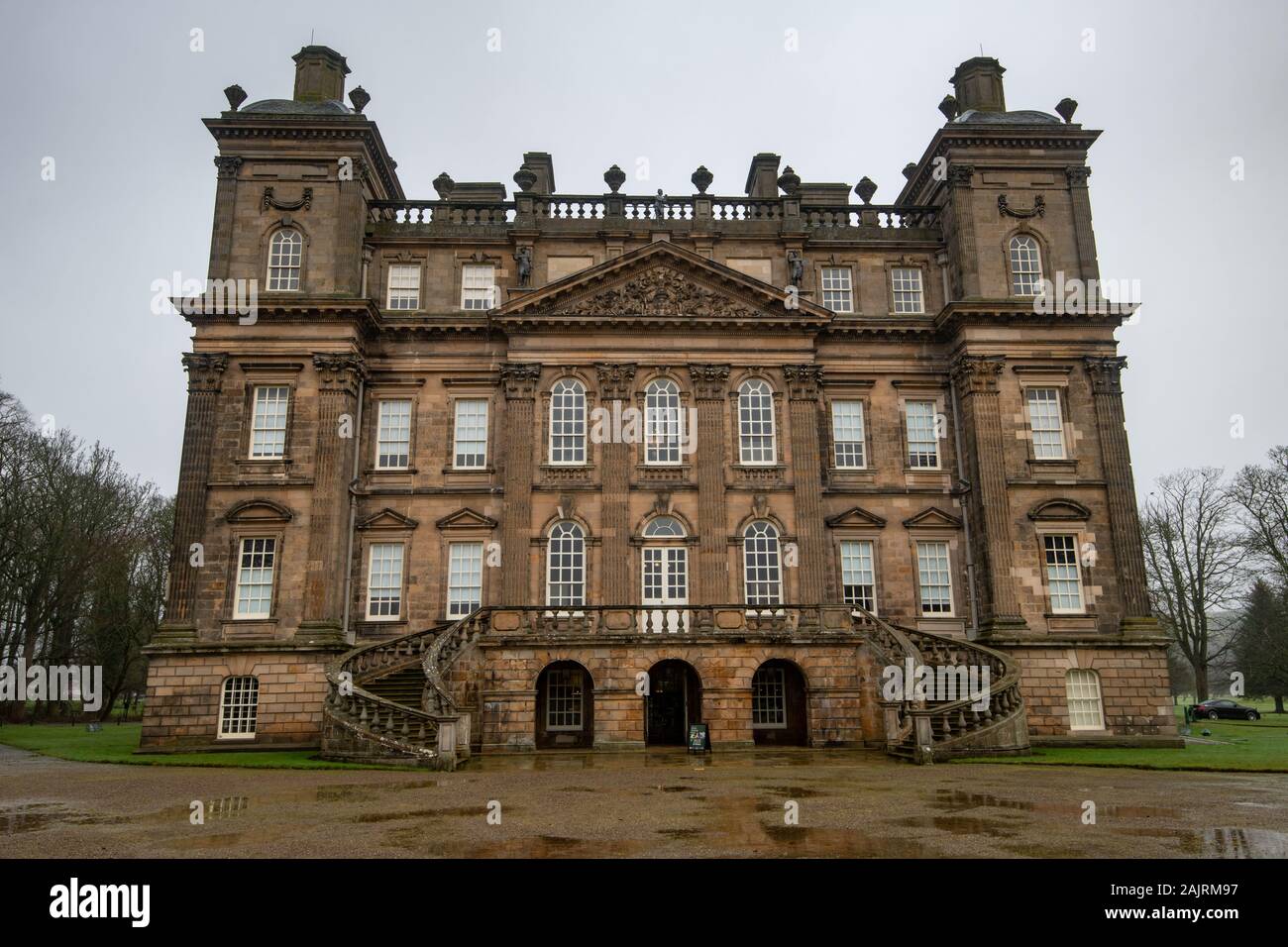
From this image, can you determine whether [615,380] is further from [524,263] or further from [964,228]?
[964,228]

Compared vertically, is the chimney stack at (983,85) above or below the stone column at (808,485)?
above

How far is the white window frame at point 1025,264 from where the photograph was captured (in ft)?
105

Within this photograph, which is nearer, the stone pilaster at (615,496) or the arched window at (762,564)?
the stone pilaster at (615,496)

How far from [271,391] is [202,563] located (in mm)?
6180

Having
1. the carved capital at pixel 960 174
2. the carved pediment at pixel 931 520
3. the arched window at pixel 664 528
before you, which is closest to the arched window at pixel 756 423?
the arched window at pixel 664 528

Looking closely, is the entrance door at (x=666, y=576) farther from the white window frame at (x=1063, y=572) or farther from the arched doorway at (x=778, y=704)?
the white window frame at (x=1063, y=572)

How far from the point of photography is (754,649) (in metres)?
26.7

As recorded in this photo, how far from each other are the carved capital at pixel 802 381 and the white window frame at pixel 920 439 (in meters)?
3.70

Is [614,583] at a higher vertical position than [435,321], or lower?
lower

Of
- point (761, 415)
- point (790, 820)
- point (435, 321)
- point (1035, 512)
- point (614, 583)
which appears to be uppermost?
point (435, 321)

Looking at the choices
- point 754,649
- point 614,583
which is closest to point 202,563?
point 614,583
